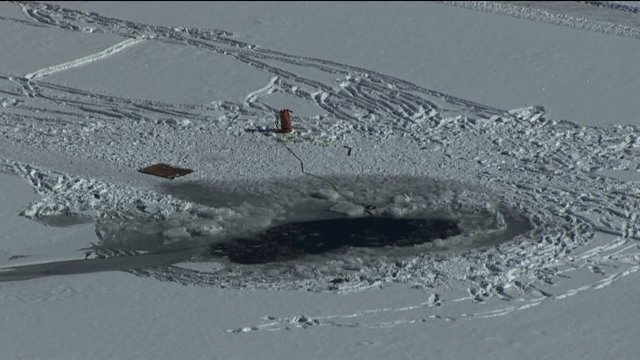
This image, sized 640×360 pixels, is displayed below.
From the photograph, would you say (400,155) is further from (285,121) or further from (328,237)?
(328,237)

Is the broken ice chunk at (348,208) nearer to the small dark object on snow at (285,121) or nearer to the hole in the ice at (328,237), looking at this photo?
the hole in the ice at (328,237)

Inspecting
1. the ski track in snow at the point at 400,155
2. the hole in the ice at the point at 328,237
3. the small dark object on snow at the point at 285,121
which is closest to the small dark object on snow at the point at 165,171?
the ski track in snow at the point at 400,155

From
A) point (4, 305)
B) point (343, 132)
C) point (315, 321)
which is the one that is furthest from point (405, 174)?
point (4, 305)

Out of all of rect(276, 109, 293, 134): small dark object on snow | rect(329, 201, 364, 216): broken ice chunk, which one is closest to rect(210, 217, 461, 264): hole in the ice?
rect(329, 201, 364, 216): broken ice chunk

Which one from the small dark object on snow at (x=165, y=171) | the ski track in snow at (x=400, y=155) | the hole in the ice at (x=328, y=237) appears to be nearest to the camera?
the ski track in snow at (x=400, y=155)

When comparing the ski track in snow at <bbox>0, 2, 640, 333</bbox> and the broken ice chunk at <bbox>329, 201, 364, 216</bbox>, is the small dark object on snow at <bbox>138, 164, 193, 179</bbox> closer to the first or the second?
the ski track in snow at <bbox>0, 2, 640, 333</bbox>

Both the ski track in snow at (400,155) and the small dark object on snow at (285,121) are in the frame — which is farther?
the small dark object on snow at (285,121)
